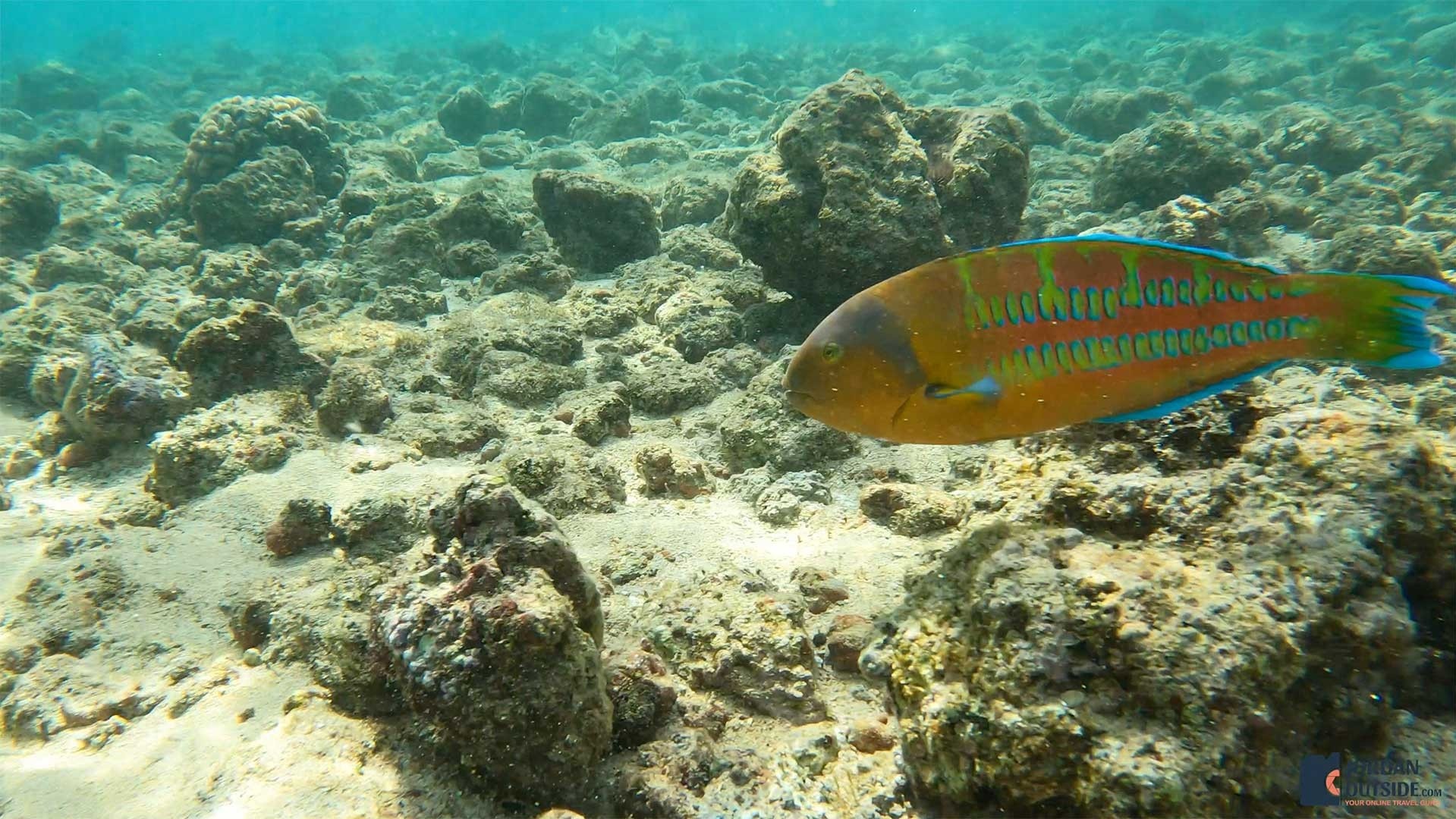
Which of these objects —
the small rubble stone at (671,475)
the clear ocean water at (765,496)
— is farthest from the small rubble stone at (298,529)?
the small rubble stone at (671,475)

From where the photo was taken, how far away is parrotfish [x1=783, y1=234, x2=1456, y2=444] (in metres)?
1.77

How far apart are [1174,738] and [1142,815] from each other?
19 cm

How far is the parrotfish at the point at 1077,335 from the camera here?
1.77 meters

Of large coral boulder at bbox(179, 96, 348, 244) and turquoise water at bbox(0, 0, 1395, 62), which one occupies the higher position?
turquoise water at bbox(0, 0, 1395, 62)

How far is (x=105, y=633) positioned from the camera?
10.8 feet

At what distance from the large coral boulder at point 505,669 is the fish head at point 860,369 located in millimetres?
1022

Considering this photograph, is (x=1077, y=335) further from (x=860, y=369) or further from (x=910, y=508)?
(x=910, y=508)

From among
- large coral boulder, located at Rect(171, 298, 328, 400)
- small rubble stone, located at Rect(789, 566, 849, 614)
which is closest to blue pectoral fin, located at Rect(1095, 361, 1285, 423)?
small rubble stone, located at Rect(789, 566, 849, 614)

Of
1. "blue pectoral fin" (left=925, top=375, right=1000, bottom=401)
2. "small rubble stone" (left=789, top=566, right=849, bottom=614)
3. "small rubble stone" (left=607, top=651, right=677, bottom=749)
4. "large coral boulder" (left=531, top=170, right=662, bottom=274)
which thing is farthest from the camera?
"large coral boulder" (left=531, top=170, right=662, bottom=274)

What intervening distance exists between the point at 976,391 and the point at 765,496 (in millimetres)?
2370

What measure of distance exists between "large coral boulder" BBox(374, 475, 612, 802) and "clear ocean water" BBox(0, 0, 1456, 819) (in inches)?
0.5

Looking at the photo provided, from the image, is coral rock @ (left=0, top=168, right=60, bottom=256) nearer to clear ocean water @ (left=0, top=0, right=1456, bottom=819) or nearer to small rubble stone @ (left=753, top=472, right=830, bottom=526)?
clear ocean water @ (left=0, top=0, right=1456, bottom=819)

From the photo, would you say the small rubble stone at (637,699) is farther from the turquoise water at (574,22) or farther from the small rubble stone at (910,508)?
the turquoise water at (574,22)

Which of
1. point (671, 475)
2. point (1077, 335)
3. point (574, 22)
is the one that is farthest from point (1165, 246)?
point (574, 22)
